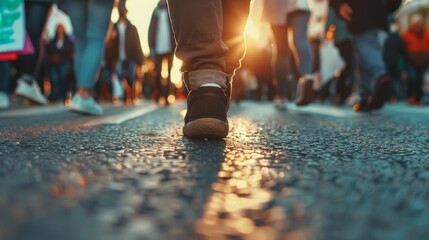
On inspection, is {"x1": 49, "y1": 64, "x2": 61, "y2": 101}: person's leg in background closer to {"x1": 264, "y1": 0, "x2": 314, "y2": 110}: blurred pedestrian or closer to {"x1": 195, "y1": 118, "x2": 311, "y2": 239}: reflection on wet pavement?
{"x1": 264, "y1": 0, "x2": 314, "y2": 110}: blurred pedestrian

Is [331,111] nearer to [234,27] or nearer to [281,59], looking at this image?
[281,59]

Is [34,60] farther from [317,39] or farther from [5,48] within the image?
[317,39]

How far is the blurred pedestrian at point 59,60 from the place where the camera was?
27.0 ft

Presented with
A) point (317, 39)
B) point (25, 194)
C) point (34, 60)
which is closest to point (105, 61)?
point (317, 39)

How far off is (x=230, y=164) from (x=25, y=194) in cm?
45

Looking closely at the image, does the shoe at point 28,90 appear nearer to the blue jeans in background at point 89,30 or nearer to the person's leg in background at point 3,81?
the person's leg in background at point 3,81

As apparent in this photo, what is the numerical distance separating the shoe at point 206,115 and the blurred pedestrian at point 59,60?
7.13 m

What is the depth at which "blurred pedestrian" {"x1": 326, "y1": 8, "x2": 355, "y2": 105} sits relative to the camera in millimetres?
5648

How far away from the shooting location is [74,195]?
71 centimetres

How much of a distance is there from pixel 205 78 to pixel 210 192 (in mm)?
915

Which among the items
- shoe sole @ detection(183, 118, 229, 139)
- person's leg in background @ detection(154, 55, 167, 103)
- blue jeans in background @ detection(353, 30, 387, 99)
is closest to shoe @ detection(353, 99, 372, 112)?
blue jeans in background @ detection(353, 30, 387, 99)

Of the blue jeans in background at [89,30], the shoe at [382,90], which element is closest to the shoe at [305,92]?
the shoe at [382,90]

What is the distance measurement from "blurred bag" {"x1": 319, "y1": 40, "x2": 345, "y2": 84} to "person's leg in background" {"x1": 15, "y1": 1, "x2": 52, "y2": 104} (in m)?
3.83

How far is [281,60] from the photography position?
514 centimetres
